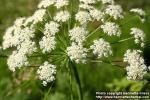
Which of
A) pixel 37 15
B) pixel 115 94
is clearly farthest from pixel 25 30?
pixel 115 94

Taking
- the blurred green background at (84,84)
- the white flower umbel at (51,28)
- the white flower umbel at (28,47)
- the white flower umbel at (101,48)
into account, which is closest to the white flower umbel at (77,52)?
the white flower umbel at (101,48)

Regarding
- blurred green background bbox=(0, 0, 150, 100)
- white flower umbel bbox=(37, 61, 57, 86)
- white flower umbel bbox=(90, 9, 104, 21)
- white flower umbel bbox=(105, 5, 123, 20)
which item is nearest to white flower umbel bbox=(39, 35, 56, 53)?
white flower umbel bbox=(37, 61, 57, 86)

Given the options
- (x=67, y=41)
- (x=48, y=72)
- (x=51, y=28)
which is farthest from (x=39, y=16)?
(x=48, y=72)

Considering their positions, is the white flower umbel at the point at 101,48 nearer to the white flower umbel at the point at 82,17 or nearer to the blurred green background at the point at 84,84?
the white flower umbel at the point at 82,17

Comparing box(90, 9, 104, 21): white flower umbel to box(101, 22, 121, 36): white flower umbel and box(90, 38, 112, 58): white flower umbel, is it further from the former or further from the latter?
box(90, 38, 112, 58): white flower umbel

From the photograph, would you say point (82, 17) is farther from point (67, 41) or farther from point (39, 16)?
point (39, 16)

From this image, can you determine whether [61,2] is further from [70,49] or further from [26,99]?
[26,99]
